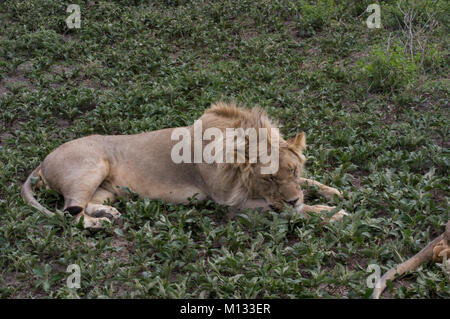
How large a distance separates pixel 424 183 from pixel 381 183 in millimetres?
403

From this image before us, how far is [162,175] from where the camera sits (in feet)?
17.2

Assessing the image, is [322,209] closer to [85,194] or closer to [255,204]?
[255,204]

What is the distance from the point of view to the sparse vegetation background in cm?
411

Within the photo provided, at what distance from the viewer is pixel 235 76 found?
827cm

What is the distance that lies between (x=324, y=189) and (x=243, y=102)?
2.52 metres

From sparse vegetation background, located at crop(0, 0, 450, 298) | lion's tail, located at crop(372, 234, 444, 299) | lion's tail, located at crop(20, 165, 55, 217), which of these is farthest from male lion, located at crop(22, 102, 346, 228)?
lion's tail, located at crop(372, 234, 444, 299)

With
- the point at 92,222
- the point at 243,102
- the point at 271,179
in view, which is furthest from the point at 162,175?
the point at 243,102

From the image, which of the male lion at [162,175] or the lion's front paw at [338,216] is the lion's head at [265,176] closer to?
the male lion at [162,175]

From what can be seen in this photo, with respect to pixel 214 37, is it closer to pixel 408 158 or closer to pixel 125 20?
pixel 125 20

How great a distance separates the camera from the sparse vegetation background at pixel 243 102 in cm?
411

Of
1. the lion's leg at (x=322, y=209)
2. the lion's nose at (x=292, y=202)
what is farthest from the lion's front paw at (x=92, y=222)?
the lion's leg at (x=322, y=209)

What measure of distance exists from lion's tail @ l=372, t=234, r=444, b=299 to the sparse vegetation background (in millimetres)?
68
